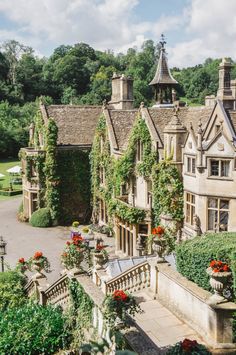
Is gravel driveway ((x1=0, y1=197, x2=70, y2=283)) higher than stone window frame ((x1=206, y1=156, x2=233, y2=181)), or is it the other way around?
stone window frame ((x1=206, y1=156, x2=233, y2=181))

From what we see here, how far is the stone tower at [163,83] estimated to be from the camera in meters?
35.7

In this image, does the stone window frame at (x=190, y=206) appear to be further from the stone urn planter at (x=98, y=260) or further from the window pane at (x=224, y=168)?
the stone urn planter at (x=98, y=260)

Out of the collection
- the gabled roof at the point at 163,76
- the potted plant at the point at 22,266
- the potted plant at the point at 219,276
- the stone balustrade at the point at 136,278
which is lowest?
the potted plant at the point at 22,266

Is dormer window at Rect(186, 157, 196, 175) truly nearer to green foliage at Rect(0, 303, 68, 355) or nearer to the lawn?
green foliage at Rect(0, 303, 68, 355)

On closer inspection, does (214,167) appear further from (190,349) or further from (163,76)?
(190,349)

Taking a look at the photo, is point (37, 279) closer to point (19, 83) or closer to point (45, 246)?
point (45, 246)

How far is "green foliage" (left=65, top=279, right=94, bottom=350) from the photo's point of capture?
1125cm

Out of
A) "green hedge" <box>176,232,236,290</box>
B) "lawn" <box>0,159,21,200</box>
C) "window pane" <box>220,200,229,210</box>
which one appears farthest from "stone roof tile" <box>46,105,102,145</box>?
"green hedge" <box>176,232,236,290</box>

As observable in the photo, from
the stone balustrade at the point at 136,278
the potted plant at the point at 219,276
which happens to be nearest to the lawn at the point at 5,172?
→ the stone balustrade at the point at 136,278

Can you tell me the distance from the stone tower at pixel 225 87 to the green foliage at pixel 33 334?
691 inches

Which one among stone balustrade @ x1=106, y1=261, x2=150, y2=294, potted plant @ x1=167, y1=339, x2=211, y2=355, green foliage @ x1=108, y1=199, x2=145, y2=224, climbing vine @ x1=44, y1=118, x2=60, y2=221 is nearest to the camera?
potted plant @ x1=167, y1=339, x2=211, y2=355

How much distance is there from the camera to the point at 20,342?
39.6 feet

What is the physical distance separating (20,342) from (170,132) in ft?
56.4

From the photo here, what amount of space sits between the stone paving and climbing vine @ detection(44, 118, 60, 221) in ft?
80.0
